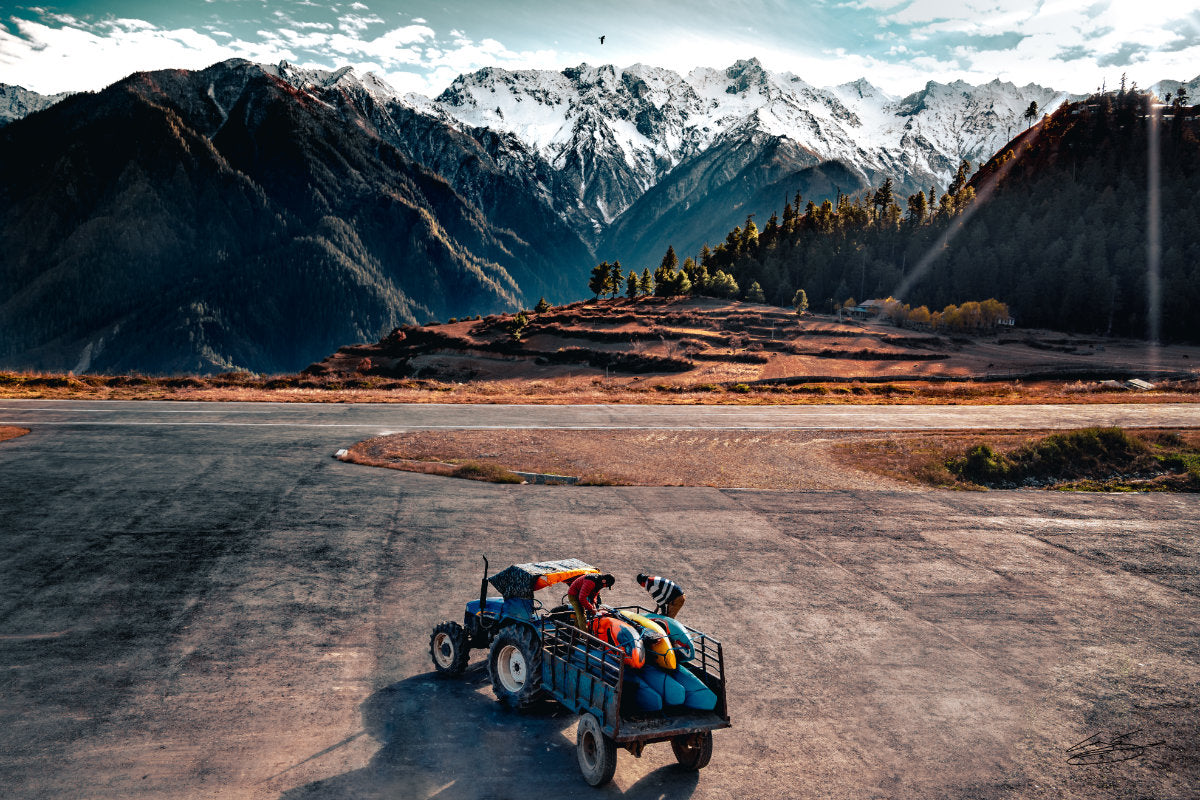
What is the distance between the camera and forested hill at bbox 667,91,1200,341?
395 feet

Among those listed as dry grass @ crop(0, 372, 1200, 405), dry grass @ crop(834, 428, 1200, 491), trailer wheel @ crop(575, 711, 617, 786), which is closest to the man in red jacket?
trailer wheel @ crop(575, 711, 617, 786)

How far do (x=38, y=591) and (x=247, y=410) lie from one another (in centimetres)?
2474

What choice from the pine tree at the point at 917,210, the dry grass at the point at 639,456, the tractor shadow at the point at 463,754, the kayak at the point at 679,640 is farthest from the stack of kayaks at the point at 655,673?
the pine tree at the point at 917,210

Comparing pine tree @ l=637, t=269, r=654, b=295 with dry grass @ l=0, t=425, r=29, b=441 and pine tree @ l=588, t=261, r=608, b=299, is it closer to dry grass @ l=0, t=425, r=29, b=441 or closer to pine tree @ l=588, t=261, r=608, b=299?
pine tree @ l=588, t=261, r=608, b=299

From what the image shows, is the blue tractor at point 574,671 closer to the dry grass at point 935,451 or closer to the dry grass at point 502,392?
the dry grass at point 935,451

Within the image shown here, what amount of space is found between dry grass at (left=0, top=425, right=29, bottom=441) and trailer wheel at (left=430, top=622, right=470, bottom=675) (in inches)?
1041

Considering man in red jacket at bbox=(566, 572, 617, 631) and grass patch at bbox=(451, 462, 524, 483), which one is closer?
man in red jacket at bbox=(566, 572, 617, 631)

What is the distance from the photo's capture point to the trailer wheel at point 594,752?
26.8ft

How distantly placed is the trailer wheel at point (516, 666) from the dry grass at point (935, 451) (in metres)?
20.9

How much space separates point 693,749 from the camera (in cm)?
877

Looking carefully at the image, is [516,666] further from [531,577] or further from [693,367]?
[693,367]

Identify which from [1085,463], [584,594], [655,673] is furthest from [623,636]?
[1085,463]

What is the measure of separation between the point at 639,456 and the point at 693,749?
1962cm

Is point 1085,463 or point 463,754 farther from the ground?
point 463,754
